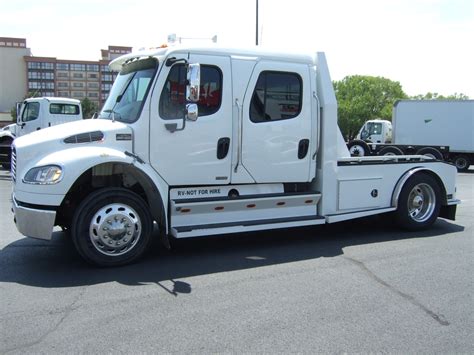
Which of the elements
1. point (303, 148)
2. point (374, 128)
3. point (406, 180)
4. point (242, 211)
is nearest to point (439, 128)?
point (374, 128)

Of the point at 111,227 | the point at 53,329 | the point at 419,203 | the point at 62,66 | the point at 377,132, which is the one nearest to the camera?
the point at 53,329

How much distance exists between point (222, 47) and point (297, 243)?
9.64 feet

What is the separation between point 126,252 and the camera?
541cm

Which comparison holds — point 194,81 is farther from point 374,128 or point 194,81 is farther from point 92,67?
point 92,67

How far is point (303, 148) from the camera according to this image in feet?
21.6

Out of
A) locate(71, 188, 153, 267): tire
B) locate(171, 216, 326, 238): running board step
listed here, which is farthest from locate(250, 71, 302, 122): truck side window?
locate(71, 188, 153, 267): tire

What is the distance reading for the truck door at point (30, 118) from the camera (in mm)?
17188

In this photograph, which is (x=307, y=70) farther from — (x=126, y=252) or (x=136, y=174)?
(x=126, y=252)

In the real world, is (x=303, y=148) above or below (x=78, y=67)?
below

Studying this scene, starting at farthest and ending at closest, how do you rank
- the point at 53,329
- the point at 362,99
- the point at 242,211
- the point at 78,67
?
the point at 78,67 < the point at 362,99 < the point at 242,211 < the point at 53,329

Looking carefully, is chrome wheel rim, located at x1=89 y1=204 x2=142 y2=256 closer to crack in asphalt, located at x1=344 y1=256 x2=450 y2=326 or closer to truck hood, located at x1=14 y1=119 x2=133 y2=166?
truck hood, located at x1=14 y1=119 x2=133 y2=166

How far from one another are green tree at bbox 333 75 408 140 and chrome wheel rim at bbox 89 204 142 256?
247ft

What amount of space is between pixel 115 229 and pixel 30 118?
13.9m

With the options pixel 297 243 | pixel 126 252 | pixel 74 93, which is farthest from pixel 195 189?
pixel 74 93
